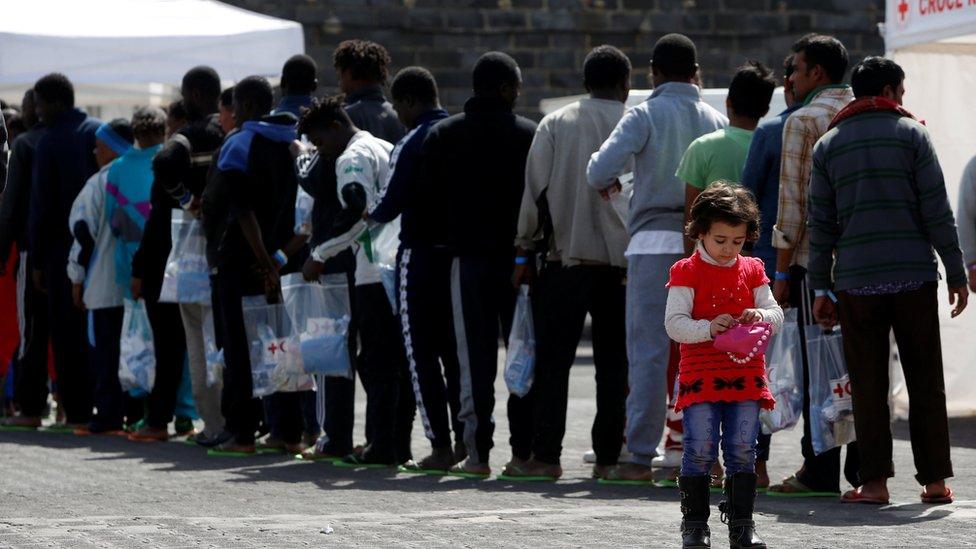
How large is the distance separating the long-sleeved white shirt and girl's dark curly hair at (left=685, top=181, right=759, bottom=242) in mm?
113

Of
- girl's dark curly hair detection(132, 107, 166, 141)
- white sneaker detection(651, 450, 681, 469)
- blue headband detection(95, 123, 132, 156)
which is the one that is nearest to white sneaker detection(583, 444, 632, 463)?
white sneaker detection(651, 450, 681, 469)

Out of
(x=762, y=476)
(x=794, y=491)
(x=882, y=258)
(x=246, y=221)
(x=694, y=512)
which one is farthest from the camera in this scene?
(x=246, y=221)

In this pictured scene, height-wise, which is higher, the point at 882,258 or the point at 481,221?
the point at 481,221

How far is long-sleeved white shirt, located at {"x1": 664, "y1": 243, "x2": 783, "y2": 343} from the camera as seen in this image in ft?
21.2

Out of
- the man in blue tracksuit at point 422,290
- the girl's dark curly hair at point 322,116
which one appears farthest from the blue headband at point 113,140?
the man in blue tracksuit at point 422,290

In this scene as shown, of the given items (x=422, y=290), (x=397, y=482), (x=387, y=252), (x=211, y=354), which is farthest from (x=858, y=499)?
(x=211, y=354)

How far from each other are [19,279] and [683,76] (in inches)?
209

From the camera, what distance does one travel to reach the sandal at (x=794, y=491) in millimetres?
8203

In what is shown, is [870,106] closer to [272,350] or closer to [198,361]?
[272,350]

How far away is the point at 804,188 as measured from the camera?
8070 mm

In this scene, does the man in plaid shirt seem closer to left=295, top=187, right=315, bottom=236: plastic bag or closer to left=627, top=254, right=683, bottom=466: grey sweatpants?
left=627, top=254, right=683, bottom=466: grey sweatpants

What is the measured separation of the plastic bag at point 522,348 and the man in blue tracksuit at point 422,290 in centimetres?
41

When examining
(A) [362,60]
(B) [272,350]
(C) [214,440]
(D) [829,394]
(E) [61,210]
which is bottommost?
(C) [214,440]

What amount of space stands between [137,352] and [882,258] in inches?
190
